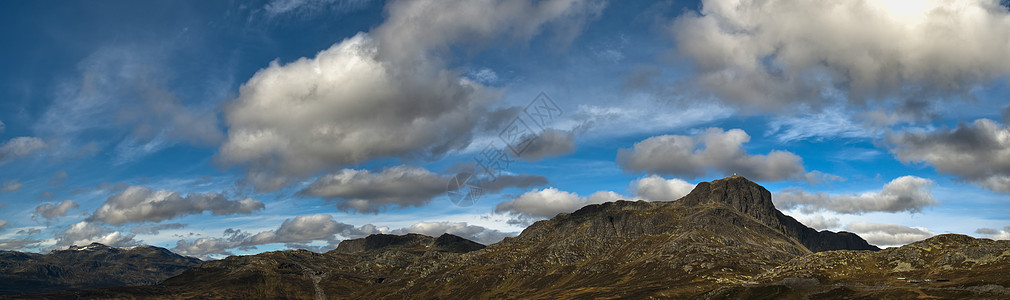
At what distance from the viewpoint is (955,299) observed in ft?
650

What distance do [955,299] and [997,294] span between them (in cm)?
1194

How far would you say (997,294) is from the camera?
636 feet
